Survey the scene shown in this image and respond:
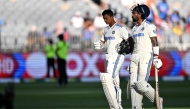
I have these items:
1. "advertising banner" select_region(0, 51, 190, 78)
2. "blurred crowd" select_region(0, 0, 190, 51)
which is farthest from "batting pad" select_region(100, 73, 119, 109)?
"blurred crowd" select_region(0, 0, 190, 51)

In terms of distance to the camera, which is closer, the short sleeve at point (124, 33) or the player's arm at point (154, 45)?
the player's arm at point (154, 45)

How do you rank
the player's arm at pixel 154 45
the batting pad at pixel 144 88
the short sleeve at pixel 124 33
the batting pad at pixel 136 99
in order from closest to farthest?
the player's arm at pixel 154 45
the batting pad at pixel 144 88
the batting pad at pixel 136 99
the short sleeve at pixel 124 33

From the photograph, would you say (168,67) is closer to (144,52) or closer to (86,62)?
(86,62)

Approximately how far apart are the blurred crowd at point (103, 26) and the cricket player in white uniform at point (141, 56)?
1640cm

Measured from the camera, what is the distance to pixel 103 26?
1118 inches

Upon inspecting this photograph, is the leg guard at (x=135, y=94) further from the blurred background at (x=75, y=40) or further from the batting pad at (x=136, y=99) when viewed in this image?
the blurred background at (x=75, y=40)

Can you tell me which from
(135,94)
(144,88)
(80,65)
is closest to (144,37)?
(144,88)

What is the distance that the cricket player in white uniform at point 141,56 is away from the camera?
10.3 metres

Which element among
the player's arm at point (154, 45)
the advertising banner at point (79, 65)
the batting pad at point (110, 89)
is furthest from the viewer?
the advertising banner at point (79, 65)

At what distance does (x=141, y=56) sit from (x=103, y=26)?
711 inches

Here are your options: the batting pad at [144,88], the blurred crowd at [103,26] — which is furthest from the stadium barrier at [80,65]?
the batting pad at [144,88]

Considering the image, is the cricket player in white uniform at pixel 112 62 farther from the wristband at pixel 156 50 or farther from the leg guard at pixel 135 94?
the wristband at pixel 156 50

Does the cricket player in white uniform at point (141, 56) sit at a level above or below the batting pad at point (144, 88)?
above

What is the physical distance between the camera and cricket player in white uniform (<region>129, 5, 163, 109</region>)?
1033 cm
